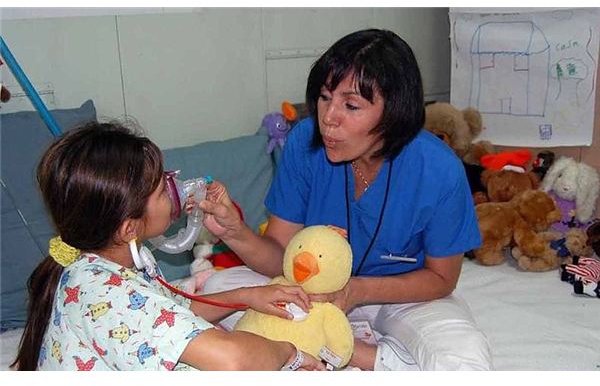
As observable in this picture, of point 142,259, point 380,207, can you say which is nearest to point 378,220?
point 380,207

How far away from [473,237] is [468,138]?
2.87ft

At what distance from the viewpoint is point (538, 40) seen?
2.13 m

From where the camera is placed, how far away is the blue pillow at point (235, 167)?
1879mm


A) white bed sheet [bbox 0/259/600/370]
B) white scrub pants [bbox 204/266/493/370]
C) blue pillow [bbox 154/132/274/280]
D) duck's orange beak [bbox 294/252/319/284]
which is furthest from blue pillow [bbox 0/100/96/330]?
duck's orange beak [bbox 294/252/319/284]

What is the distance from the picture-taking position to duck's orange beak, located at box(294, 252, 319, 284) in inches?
48.2

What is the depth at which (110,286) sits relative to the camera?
38.5 inches

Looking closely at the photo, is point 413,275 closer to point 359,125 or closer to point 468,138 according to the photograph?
point 359,125

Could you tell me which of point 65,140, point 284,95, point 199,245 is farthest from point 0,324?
point 284,95

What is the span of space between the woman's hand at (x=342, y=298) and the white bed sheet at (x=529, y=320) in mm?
391

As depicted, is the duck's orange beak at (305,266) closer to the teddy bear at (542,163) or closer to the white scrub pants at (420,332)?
the white scrub pants at (420,332)

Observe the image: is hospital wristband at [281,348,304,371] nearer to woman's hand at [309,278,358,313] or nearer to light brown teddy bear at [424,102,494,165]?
woman's hand at [309,278,358,313]

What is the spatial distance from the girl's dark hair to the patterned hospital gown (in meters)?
0.04

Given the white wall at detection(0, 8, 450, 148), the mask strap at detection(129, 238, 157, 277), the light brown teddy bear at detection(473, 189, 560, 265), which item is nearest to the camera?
the mask strap at detection(129, 238, 157, 277)

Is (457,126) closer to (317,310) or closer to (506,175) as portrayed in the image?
(506,175)
